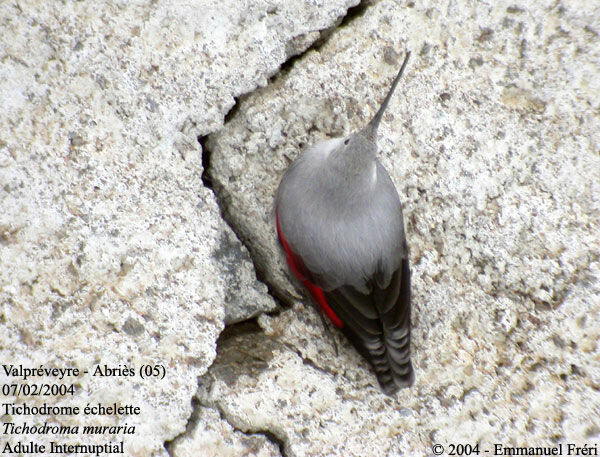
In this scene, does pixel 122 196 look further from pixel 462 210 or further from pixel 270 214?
pixel 462 210

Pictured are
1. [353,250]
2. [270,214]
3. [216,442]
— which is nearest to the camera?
[216,442]

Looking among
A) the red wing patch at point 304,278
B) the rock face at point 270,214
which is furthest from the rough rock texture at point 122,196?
the red wing patch at point 304,278

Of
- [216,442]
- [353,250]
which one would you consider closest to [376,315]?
[353,250]

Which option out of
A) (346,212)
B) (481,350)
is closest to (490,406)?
(481,350)

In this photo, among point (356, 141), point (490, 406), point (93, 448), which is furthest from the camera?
point (490, 406)

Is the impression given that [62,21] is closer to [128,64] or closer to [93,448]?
[128,64]
